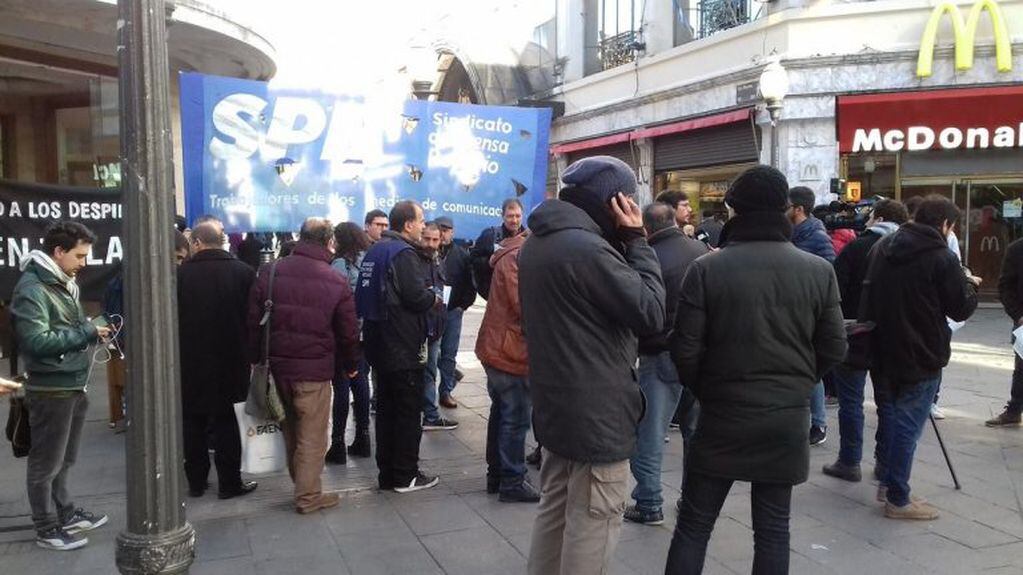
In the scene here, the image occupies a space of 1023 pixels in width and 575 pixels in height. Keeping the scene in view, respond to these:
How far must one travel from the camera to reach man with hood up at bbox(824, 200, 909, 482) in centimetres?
531

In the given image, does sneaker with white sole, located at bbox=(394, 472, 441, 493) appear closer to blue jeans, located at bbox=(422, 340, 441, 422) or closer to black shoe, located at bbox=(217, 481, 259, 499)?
black shoe, located at bbox=(217, 481, 259, 499)

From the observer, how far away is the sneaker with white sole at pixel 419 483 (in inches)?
204

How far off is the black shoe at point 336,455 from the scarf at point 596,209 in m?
3.49

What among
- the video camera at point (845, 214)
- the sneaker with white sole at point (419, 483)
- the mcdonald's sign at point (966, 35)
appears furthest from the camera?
the mcdonald's sign at point (966, 35)

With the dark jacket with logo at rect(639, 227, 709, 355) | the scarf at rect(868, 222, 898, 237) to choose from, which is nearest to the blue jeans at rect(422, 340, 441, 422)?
the dark jacket with logo at rect(639, 227, 709, 355)

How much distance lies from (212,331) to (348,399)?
1332 mm

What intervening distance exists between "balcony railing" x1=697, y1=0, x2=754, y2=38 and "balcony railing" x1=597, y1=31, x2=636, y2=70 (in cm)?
186

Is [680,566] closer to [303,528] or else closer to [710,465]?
[710,465]

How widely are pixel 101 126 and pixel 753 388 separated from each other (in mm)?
9706

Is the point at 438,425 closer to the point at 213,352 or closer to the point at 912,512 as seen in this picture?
the point at 213,352

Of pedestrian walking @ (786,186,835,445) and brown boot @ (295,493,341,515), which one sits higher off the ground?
pedestrian walking @ (786,186,835,445)

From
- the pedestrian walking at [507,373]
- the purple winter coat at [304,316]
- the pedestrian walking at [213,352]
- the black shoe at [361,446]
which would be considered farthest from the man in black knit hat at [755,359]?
the black shoe at [361,446]

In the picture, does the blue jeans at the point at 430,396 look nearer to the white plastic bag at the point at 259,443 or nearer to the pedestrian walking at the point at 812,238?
the white plastic bag at the point at 259,443

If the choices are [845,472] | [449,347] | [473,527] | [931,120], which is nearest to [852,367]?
[845,472]
